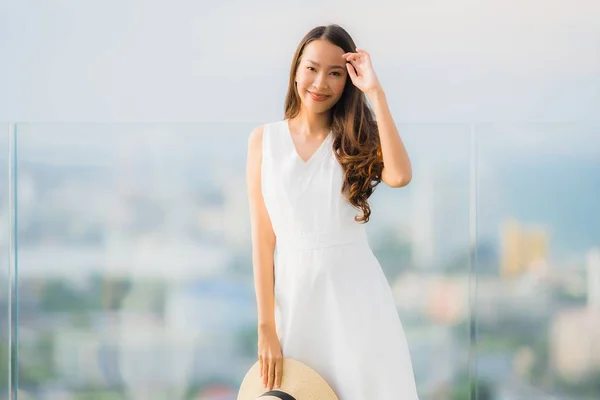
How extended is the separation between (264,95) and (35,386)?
1.84 metres

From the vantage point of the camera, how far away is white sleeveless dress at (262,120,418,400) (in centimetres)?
196

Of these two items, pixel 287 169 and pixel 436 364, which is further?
pixel 436 364

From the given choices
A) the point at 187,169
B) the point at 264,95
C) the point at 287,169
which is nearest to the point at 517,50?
the point at 264,95

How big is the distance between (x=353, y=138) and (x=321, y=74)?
0.15 m

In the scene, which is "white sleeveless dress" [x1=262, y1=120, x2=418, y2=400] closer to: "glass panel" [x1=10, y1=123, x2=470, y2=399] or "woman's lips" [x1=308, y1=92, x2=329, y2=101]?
"woman's lips" [x1=308, y1=92, x2=329, y2=101]

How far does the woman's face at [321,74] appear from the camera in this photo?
1.96m

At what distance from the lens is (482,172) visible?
325 centimetres

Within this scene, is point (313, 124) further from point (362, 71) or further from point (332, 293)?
point (332, 293)

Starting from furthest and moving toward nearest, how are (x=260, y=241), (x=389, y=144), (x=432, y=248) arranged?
(x=432, y=248) < (x=260, y=241) < (x=389, y=144)

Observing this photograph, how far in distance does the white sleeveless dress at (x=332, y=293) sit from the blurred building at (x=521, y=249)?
1.35 meters

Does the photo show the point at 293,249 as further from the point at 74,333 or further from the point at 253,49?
the point at 253,49

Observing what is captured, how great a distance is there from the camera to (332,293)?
196 centimetres

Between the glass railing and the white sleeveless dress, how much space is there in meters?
1.24

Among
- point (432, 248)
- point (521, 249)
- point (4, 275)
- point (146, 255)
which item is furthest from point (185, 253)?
point (521, 249)
